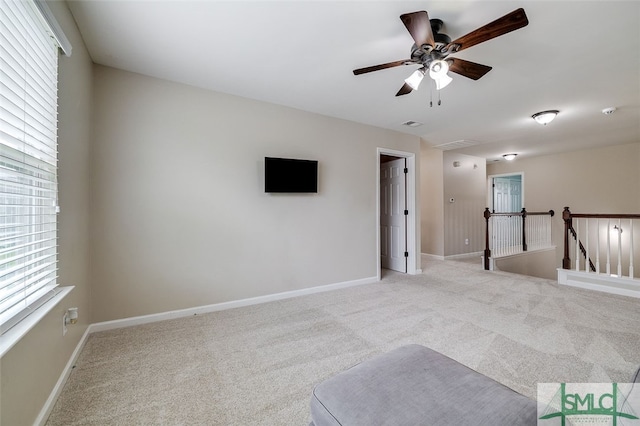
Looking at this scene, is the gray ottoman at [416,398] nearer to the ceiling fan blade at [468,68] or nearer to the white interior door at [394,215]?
the ceiling fan blade at [468,68]

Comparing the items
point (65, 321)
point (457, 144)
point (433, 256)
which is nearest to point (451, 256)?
point (433, 256)

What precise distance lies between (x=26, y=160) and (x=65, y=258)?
0.81m

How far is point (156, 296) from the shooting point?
2781 millimetres

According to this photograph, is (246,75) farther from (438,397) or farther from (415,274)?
(415,274)

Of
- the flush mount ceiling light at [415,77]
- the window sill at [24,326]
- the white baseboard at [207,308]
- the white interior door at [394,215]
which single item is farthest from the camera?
the white interior door at [394,215]

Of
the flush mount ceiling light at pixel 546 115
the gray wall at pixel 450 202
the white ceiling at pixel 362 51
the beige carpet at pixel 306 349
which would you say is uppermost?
the white ceiling at pixel 362 51

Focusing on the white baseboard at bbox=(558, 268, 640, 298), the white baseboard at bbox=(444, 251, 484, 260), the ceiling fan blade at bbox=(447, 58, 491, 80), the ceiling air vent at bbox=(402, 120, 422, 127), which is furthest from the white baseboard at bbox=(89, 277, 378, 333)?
the white baseboard at bbox=(444, 251, 484, 260)

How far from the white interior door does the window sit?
457 centimetres

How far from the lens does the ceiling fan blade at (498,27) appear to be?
1.54 meters

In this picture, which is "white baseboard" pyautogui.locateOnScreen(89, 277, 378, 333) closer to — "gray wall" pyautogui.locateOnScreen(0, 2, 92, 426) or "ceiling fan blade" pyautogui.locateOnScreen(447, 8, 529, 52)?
"gray wall" pyautogui.locateOnScreen(0, 2, 92, 426)

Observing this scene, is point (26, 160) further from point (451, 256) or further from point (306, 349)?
point (451, 256)

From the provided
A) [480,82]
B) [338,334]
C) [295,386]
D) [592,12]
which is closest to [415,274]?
[338,334]

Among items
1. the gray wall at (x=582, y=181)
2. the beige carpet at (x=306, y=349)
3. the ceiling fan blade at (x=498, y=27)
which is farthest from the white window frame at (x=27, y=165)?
the gray wall at (x=582, y=181)

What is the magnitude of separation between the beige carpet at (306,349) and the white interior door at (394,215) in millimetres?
1515
